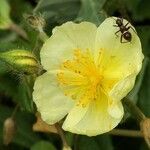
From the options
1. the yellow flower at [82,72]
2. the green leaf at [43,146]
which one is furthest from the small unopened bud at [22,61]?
the green leaf at [43,146]

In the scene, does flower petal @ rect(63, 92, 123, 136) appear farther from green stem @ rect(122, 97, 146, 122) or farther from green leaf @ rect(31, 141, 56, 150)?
green leaf @ rect(31, 141, 56, 150)

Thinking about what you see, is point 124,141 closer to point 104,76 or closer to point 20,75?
point 104,76

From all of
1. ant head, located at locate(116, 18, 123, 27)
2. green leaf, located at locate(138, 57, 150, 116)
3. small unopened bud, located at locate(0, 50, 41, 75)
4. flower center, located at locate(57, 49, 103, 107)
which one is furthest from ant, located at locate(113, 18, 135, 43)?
green leaf, located at locate(138, 57, 150, 116)

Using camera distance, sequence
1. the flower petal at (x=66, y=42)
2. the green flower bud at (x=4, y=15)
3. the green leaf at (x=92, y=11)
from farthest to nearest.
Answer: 1. the green flower bud at (x=4, y=15)
2. the green leaf at (x=92, y=11)
3. the flower petal at (x=66, y=42)

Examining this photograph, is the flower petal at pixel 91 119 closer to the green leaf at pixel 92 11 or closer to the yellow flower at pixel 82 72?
the yellow flower at pixel 82 72

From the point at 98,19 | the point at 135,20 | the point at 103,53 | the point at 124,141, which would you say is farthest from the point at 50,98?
the point at 135,20

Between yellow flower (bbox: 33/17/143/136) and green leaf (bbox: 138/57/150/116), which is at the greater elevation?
yellow flower (bbox: 33/17/143/136)

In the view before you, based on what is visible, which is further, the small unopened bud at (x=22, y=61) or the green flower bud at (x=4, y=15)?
the green flower bud at (x=4, y=15)
